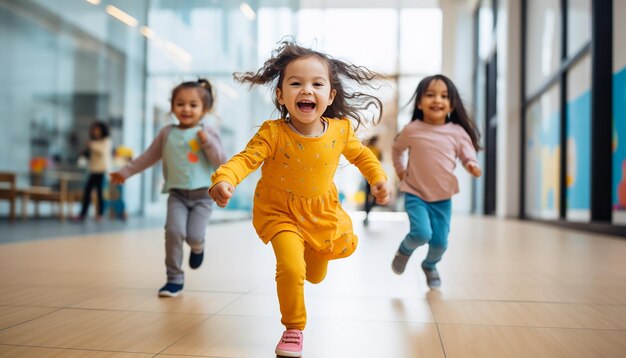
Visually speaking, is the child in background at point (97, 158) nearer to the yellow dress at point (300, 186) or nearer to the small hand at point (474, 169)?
the small hand at point (474, 169)

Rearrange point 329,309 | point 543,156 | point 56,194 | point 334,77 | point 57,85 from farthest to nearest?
point 57,85 → point 543,156 → point 56,194 → point 329,309 → point 334,77

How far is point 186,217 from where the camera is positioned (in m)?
2.83

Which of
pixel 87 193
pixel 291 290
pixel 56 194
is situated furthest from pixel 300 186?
pixel 56 194

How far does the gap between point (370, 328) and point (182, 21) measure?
6.99 meters

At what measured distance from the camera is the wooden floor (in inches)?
68.0

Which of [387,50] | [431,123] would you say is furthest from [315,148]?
[387,50]

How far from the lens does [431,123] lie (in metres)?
3.12

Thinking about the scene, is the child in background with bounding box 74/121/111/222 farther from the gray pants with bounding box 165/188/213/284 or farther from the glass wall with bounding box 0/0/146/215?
the gray pants with bounding box 165/188/213/284

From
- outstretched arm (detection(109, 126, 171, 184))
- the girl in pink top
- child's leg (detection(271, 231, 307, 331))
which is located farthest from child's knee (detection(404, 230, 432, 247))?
outstretched arm (detection(109, 126, 171, 184))

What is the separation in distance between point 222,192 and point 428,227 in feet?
4.62

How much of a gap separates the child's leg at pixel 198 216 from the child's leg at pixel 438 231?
1.06m

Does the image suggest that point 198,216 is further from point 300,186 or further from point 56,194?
point 56,194

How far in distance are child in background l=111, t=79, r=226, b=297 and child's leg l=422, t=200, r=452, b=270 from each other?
1046mm

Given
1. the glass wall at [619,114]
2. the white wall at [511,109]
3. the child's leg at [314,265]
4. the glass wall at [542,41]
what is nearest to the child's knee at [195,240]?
the child's leg at [314,265]
